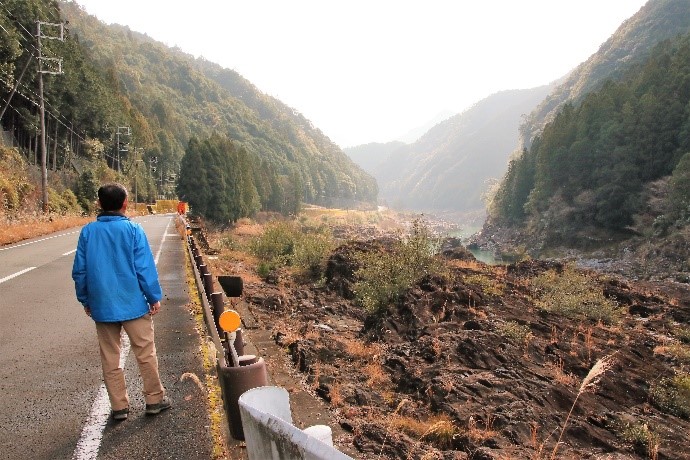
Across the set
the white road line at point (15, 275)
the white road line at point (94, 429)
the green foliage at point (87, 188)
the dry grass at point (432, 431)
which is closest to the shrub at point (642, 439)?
the dry grass at point (432, 431)

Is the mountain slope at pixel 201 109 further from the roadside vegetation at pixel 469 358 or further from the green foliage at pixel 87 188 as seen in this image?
the roadside vegetation at pixel 469 358

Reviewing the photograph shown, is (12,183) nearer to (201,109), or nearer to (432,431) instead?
(432,431)

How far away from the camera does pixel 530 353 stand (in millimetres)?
10211

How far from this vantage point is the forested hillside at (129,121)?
38.2 meters

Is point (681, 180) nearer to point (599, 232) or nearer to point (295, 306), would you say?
point (599, 232)

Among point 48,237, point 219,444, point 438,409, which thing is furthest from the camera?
point 48,237

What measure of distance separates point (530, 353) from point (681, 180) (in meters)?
33.3

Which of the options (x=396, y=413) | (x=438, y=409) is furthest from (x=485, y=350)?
(x=396, y=413)

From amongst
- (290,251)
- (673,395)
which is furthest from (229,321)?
(290,251)

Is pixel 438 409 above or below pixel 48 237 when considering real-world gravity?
below

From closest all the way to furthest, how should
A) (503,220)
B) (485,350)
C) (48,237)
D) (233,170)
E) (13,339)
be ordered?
1. (13,339)
2. (485,350)
3. (48,237)
4. (233,170)
5. (503,220)

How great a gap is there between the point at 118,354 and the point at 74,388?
1301mm

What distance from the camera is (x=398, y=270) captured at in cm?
1417

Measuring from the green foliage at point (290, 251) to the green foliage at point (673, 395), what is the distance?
11.7 m
